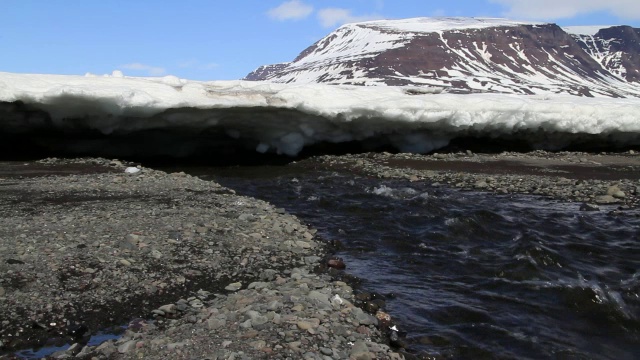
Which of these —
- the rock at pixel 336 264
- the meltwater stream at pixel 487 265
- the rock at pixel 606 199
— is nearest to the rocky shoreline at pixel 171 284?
A: the rock at pixel 336 264

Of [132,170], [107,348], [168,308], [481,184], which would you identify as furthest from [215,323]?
[481,184]

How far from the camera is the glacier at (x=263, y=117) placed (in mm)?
13635

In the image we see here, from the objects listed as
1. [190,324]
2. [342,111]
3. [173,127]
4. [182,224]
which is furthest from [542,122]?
[190,324]

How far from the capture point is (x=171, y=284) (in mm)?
5793

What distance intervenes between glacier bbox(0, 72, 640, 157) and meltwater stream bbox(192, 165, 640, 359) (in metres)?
3.35

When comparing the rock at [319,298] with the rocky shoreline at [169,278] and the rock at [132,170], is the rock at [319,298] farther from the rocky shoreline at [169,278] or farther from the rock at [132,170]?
the rock at [132,170]

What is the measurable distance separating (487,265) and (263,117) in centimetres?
1001

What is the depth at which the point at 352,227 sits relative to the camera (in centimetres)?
936

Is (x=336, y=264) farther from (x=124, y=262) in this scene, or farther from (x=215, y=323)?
(x=124, y=262)

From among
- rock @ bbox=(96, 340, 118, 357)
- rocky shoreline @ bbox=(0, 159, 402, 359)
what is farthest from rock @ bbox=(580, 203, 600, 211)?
rock @ bbox=(96, 340, 118, 357)

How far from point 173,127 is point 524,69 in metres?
187

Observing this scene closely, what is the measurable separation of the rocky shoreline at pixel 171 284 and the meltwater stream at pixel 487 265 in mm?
808

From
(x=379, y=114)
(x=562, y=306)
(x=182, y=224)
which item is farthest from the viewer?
(x=379, y=114)

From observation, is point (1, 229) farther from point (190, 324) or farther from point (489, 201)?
point (489, 201)
